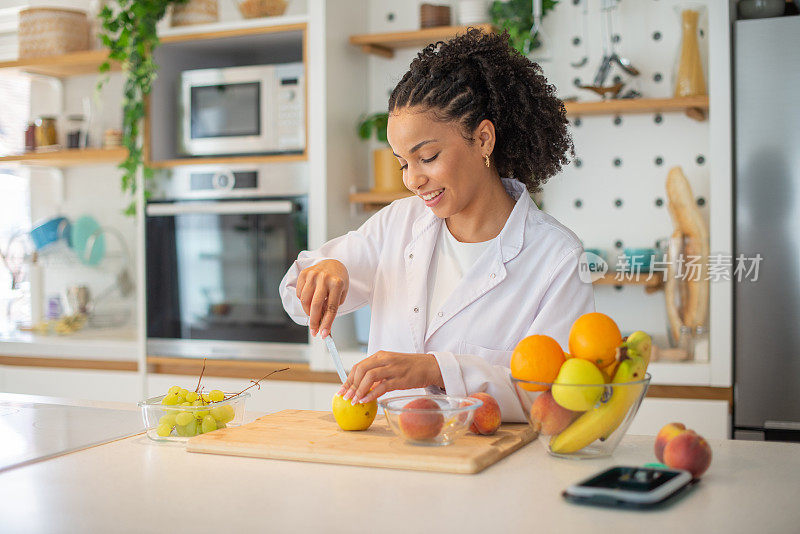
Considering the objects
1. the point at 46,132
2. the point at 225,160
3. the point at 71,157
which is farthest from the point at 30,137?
the point at 225,160

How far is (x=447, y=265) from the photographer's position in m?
1.85

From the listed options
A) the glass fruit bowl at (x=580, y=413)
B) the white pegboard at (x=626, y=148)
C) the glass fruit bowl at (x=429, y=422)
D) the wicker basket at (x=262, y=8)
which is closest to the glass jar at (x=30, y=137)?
the wicker basket at (x=262, y=8)

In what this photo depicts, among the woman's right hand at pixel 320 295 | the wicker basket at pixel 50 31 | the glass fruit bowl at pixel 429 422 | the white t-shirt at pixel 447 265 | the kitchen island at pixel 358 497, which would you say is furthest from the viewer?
the wicker basket at pixel 50 31

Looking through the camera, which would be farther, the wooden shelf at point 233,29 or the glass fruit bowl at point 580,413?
the wooden shelf at point 233,29

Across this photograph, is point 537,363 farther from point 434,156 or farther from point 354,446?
point 434,156

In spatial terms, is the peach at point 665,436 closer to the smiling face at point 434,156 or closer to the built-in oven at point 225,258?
the smiling face at point 434,156

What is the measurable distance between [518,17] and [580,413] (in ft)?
6.84

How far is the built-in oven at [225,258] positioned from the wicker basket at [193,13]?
553 mm

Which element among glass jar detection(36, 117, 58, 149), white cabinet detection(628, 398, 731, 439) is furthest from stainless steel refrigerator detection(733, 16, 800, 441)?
glass jar detection(36, 117, 58, 149)

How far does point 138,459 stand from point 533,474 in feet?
1.95

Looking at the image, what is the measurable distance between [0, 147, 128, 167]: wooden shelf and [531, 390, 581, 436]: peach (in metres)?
2.50

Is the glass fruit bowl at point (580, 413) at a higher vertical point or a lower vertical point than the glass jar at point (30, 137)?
lower

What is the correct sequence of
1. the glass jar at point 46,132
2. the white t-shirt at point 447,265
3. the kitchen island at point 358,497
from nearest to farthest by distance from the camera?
1. the kitchen island at point 358,497
2. the white t-shirt at point 447,265
3. the glass jar at point 46,132

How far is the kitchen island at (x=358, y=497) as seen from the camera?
3.20ft
